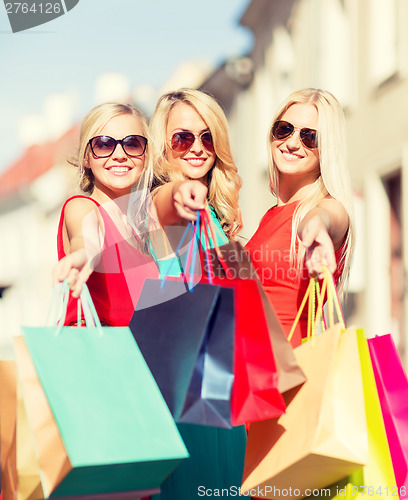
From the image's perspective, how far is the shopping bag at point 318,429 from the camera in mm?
2309

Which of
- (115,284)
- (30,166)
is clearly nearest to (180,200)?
(115,284)

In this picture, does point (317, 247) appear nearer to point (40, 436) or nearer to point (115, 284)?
point (115, 284)

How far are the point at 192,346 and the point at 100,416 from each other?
30cm

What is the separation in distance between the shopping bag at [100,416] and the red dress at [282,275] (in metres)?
0.65

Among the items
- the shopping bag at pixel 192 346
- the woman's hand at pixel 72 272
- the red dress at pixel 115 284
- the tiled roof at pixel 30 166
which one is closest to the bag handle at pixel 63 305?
the woman's hand at pixel 72 272

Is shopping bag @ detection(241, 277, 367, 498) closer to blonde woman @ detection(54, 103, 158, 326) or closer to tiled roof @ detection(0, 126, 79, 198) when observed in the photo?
blonde woman @ detection(54, 103, 158, 326)

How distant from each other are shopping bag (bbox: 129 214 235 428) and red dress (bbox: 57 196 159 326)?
0.31 metres

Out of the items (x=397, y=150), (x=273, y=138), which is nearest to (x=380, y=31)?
(x=397, y=150)

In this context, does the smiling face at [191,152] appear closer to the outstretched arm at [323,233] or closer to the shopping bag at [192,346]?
the outstretched arm at [323,233]

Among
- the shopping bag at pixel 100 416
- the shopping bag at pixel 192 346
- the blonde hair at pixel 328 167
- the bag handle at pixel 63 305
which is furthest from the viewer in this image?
the blonde hair at pixel 328 167

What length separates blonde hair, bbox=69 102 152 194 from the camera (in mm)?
2963

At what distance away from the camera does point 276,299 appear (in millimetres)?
2889

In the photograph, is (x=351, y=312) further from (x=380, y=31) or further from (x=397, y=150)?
(x=380, y=31)

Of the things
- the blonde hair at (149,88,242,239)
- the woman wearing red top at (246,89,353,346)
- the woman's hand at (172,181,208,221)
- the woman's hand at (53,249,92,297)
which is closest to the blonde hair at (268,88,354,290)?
the woman wearing red top at (246,89,353,346)
